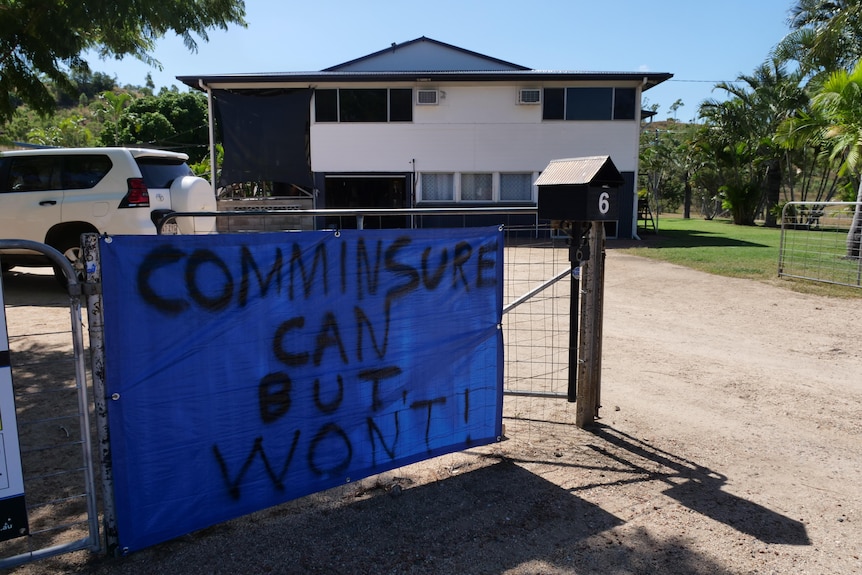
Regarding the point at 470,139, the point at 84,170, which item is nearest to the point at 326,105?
the point at 470,139

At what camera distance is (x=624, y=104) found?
22688 millimetres

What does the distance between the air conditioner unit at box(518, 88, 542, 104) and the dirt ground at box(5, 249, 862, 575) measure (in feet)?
57.3

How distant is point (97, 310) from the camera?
3.11 meters

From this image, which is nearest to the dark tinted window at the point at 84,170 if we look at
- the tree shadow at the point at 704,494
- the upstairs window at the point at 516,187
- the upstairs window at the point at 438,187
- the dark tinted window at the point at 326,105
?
the tree shadow at the point at 704,494

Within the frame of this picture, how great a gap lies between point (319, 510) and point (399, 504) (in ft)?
1.56

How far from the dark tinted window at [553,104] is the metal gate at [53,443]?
18.5 m

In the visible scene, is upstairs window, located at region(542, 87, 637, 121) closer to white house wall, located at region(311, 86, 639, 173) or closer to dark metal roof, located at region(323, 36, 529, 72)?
white house wall, located at region(311, 86, 639, 173)

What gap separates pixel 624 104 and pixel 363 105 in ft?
29.7

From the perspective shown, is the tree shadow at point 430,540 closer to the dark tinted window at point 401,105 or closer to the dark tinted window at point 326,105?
the dark tinted window at point 401,105

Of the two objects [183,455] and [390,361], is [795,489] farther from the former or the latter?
[183,455]

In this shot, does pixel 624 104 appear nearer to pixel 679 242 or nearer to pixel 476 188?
pixel 679 242

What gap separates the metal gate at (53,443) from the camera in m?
3.12

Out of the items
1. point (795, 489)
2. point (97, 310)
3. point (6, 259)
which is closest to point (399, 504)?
point (97, 310)

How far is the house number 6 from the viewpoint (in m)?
4.78
